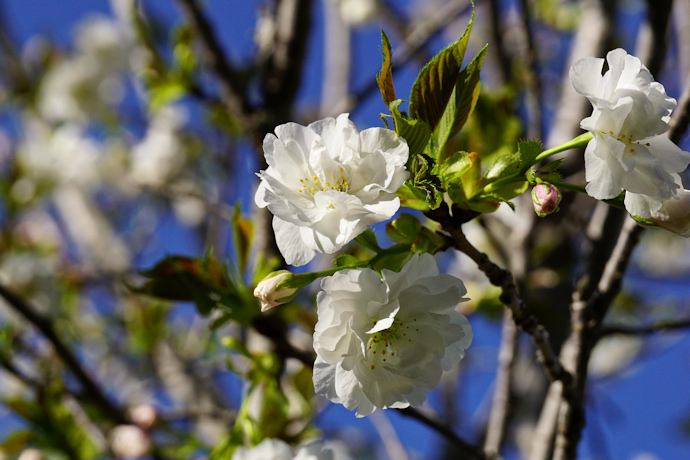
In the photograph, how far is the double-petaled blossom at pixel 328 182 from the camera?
1.84ft

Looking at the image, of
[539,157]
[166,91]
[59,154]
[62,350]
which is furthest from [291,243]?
[59,154]

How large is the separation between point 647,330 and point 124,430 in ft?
3.76

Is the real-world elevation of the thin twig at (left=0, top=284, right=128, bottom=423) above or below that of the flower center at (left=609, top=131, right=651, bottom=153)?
below

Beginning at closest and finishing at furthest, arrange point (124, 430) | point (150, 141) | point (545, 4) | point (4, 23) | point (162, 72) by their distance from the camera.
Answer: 1. point (124, 430)
2. point (162, 72)
3. point (545, 4)
4. point (4, 23)
5. point (150, 141)

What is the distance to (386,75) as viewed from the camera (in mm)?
595

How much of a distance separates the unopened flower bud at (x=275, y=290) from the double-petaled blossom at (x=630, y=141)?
0.32m

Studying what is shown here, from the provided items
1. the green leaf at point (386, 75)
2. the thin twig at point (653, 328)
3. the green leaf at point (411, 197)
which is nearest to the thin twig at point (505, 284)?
the green leaf at point (411, 197)

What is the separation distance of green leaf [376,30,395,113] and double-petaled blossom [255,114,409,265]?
0.14 feet

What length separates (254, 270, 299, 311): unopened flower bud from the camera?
0.62 meters

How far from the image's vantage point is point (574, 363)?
845 mm

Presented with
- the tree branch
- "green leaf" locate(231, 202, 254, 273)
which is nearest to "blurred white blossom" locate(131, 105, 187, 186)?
the tree branch

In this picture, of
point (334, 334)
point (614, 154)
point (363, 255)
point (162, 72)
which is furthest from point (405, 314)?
point (162, 72)

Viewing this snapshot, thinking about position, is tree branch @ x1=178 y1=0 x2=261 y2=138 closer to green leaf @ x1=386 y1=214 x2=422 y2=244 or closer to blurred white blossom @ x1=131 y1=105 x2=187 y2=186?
green leaf @ x1=386 y1=214 x2=422 y2=244

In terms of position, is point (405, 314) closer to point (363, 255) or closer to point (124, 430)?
point (363, 255)
